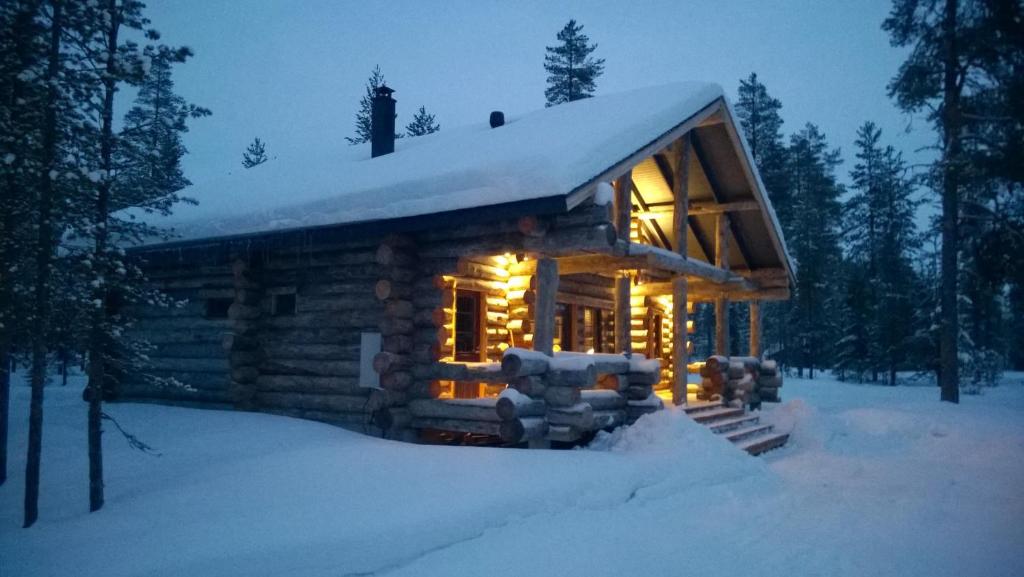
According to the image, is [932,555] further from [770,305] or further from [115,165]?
[770,305]

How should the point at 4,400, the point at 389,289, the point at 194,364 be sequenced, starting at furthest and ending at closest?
the point at 194,364
the point at 389,289
the point at 4,400

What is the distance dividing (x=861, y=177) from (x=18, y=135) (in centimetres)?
4803

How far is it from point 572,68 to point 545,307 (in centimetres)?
3055

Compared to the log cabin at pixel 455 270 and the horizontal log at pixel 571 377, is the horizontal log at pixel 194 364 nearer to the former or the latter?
the log cabin at pixel 455 270

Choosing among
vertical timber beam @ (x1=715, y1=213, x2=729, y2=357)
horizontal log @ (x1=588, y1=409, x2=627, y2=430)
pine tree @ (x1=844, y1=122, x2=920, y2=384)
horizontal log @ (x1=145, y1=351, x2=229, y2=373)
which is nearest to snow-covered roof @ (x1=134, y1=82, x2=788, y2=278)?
vertical timber beam @ (x1=715, y1=213, x2=729, y2=357)

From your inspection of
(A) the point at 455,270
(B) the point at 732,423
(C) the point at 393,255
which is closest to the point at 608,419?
(A) the point at 455,270

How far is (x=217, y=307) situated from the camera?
1378 centimetres

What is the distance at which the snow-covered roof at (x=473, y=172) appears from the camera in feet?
32.3

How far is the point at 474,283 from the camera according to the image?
42.4 feet

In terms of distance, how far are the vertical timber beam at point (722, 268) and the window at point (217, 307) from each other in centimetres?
1072

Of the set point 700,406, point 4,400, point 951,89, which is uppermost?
point 951,89

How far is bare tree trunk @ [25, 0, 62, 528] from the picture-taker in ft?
23.6

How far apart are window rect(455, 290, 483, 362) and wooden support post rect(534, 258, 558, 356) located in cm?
327

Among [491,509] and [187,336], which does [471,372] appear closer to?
[491,509]
